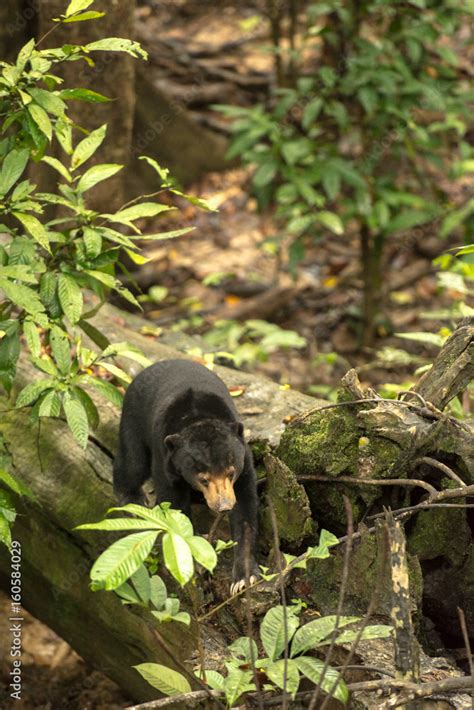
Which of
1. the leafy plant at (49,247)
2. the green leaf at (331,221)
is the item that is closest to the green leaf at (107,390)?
the leafy plant at (49,247)

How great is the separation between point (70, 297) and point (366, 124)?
4.73 m

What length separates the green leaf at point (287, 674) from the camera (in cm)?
278

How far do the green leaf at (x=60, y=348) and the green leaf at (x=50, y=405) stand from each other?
0.40 feet

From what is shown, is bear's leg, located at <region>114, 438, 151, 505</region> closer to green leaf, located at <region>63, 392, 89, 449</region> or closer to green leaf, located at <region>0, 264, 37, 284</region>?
green leaf, located at <region>63, 392, 89, 449</region>

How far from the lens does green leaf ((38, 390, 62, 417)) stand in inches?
145

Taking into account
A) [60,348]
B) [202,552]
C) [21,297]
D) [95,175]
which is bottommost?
[60,348]

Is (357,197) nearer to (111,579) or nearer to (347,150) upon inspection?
(347,150)

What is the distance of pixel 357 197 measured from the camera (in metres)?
7.84

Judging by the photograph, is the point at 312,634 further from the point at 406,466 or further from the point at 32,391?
the point at 32,391

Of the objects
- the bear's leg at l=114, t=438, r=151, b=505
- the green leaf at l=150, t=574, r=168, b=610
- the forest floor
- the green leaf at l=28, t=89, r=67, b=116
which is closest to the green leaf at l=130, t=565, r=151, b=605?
the green leaf at l=150, t=574, r=168, b=610

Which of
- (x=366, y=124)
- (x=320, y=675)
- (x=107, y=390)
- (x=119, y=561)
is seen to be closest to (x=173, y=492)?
(x=107, y=390)

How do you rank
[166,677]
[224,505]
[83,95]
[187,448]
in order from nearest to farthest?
[166,677] < [83,95] < [224,505] < [187,448]

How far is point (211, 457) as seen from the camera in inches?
151

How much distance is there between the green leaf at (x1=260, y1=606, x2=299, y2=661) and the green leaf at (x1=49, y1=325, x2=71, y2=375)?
1382mm
